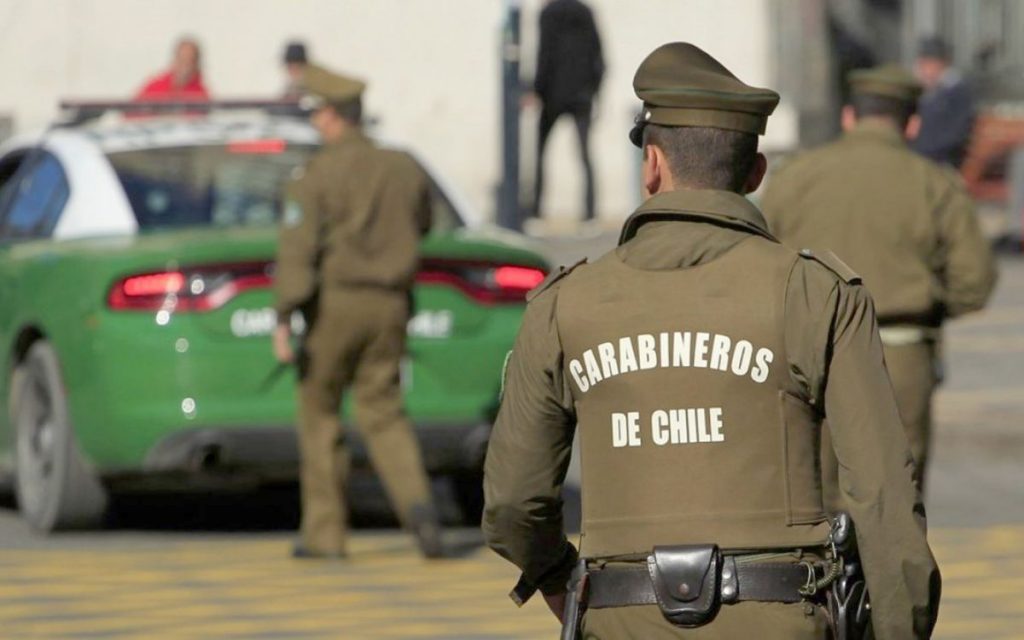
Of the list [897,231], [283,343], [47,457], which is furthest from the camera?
[47,457]

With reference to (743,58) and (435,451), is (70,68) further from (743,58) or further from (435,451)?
(435,451)

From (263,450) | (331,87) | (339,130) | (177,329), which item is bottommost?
(263,450)

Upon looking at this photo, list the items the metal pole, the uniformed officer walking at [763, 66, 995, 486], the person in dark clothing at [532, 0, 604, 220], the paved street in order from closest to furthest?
1. the uniformed officer walking at [763, 66, 995, 486]
2. the paved street
3. the metal pole
4. the person in dark clothing at [532, 0, 604, 220]

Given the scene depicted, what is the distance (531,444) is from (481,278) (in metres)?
5.77

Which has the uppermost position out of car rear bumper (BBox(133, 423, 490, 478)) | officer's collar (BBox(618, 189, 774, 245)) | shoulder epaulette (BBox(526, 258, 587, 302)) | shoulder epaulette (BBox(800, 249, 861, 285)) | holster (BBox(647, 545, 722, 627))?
officer's collar (BBox(618, 189, 774, 245))

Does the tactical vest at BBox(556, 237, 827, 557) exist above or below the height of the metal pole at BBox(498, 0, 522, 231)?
above

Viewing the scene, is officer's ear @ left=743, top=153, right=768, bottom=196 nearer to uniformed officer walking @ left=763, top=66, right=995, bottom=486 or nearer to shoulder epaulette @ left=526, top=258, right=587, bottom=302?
shoulder epaulette @ left=526, top=258, right=587, bottom=302

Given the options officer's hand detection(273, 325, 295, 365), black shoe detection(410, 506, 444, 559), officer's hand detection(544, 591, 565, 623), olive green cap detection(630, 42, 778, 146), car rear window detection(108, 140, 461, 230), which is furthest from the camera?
car rear window detection(108, 140, 461, 230)

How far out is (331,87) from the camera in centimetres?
Result: 965

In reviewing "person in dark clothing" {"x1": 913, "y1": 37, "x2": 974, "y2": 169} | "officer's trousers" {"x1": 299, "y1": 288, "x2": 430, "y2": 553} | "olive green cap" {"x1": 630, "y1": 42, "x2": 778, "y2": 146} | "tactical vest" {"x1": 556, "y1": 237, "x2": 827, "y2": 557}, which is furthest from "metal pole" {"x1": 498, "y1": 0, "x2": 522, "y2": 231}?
"tactical vest" {"x1": 556, "y1": 237, "x2": 827, "y2": 557}

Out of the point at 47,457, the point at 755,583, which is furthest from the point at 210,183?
the point at 755,583

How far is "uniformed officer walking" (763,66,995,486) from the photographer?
318 inches

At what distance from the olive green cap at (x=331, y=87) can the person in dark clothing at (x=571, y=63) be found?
1058cm

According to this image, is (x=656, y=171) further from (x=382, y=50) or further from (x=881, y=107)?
(x=382, y=50)
